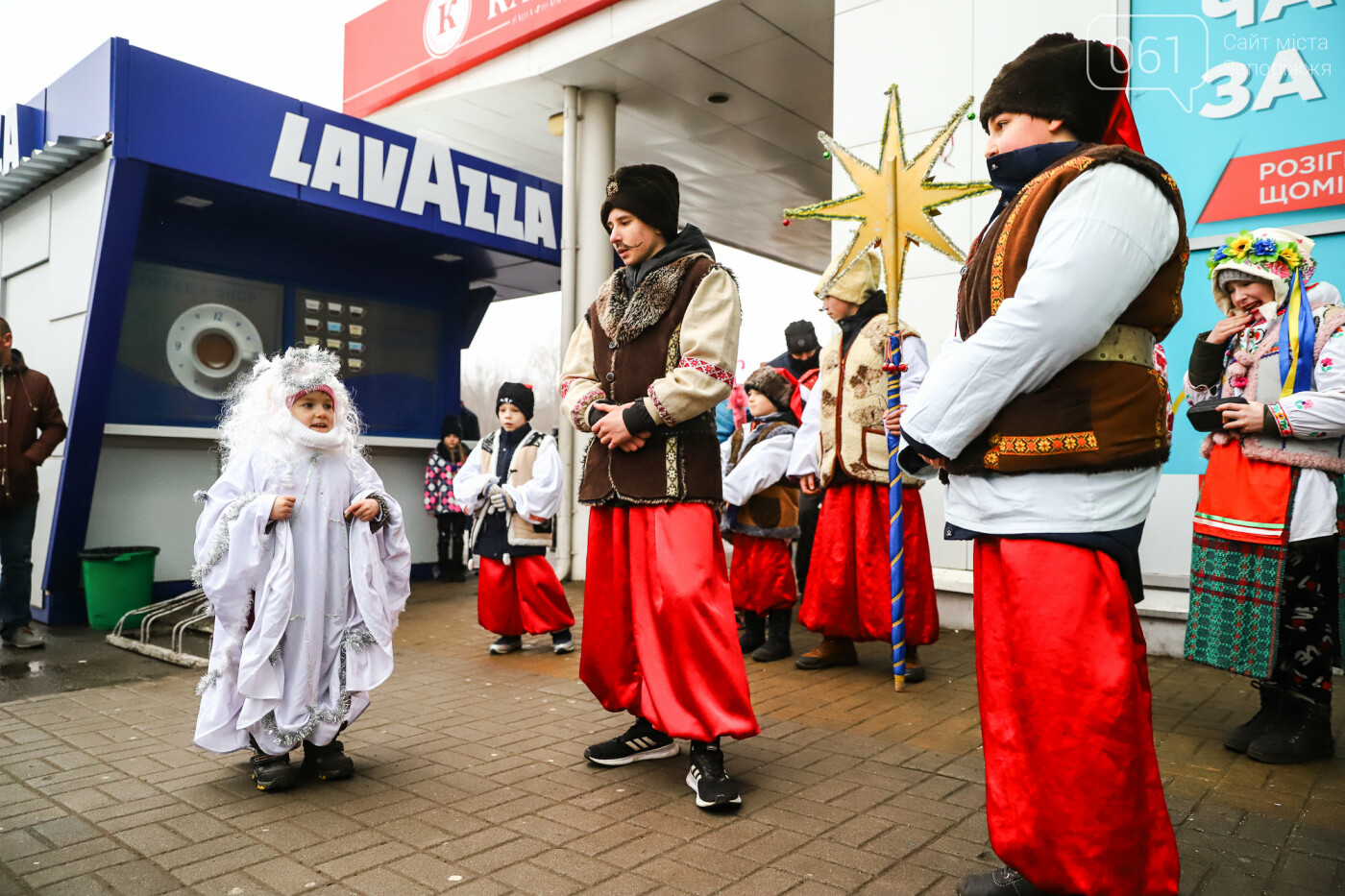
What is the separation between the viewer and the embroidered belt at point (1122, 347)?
1906mm

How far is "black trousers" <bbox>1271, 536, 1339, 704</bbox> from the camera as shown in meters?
3.32

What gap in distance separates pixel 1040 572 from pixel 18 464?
6233 mm

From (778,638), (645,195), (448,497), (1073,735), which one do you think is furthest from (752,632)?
(448,497)

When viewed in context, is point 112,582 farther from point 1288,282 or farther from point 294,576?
point 1288,282

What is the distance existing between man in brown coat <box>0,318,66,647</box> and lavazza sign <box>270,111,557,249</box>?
7.33 ft

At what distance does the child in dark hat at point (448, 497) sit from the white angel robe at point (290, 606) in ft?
17.5

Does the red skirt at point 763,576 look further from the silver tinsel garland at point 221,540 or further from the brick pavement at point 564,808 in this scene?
the silver tinsel garland at point 221,540

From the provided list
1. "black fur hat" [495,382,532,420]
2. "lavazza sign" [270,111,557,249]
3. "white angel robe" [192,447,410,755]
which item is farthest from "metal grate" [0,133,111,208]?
"white angel robe" [192,447,410,755]

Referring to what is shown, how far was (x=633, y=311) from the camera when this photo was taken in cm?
313

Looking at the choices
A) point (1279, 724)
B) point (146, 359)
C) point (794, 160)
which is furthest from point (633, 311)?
point (794, 160)

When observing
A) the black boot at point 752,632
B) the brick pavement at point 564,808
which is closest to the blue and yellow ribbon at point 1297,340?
the brick pavement at point 564,808

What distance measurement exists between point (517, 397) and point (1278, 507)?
13.3 ft

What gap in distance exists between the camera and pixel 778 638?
17.1 ft

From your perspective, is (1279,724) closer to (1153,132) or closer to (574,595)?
(1153,132)
